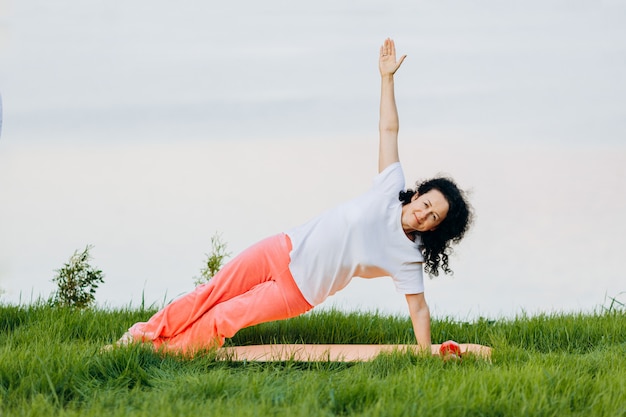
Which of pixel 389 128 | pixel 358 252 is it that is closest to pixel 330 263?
pixel 358 252

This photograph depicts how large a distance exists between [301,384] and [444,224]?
1.49 meters

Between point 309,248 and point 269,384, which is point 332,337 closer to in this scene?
point 309,248

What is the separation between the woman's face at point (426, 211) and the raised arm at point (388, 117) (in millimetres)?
363

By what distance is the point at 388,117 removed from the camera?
4949mm

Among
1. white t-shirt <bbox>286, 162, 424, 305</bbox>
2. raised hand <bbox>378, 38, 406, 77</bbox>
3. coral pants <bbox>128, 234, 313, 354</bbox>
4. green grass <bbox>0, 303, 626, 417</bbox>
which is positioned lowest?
green grass <bbox>0, 303, 626, 417</bbox>

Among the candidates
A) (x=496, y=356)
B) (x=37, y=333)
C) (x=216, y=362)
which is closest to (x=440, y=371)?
(x=496, y=356)

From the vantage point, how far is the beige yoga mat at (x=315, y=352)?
4.59 metres

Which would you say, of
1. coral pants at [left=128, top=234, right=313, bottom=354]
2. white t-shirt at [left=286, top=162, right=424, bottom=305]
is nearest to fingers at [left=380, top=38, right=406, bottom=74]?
white t-shirt at [left=286, top=162, right=424, bottom=305]

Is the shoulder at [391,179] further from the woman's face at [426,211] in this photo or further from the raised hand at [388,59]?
the raised hand at [388,59]

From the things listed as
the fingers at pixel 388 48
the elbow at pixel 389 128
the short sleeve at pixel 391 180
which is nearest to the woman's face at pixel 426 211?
the short sleeve at pixel 391 180

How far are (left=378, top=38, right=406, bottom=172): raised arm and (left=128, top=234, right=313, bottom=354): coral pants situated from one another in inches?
32.4

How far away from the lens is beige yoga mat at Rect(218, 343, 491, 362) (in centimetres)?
459

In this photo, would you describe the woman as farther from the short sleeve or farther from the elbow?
the elbow

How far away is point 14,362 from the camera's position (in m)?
4.11
